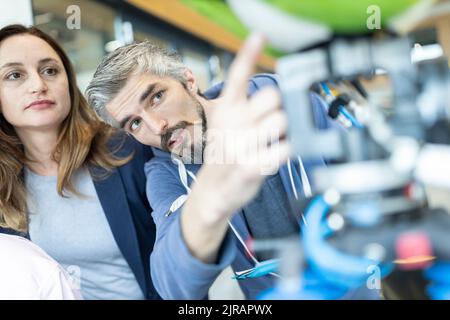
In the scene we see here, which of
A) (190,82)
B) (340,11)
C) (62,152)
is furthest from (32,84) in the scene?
(340,11)

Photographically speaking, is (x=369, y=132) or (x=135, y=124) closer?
(x=369, y=132)

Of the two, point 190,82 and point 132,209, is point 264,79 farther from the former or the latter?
point 132,209

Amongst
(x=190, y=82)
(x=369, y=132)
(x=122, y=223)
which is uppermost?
(x=190, y=82)

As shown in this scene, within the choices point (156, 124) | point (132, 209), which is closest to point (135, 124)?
point (156, 124)

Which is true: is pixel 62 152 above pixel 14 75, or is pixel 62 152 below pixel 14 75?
below

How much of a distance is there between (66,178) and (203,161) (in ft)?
0.89

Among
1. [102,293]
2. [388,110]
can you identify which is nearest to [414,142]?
[388,110]

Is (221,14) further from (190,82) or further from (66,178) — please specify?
(66,178)

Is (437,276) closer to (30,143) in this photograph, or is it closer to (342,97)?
(342,97)

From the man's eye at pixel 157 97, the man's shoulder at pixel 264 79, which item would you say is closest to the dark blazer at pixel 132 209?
the man's eye at pixel 157 97

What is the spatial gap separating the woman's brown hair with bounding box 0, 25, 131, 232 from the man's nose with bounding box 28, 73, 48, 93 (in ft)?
0.17

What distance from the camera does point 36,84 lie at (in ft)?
2.50

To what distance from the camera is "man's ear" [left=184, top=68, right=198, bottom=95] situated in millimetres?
769
